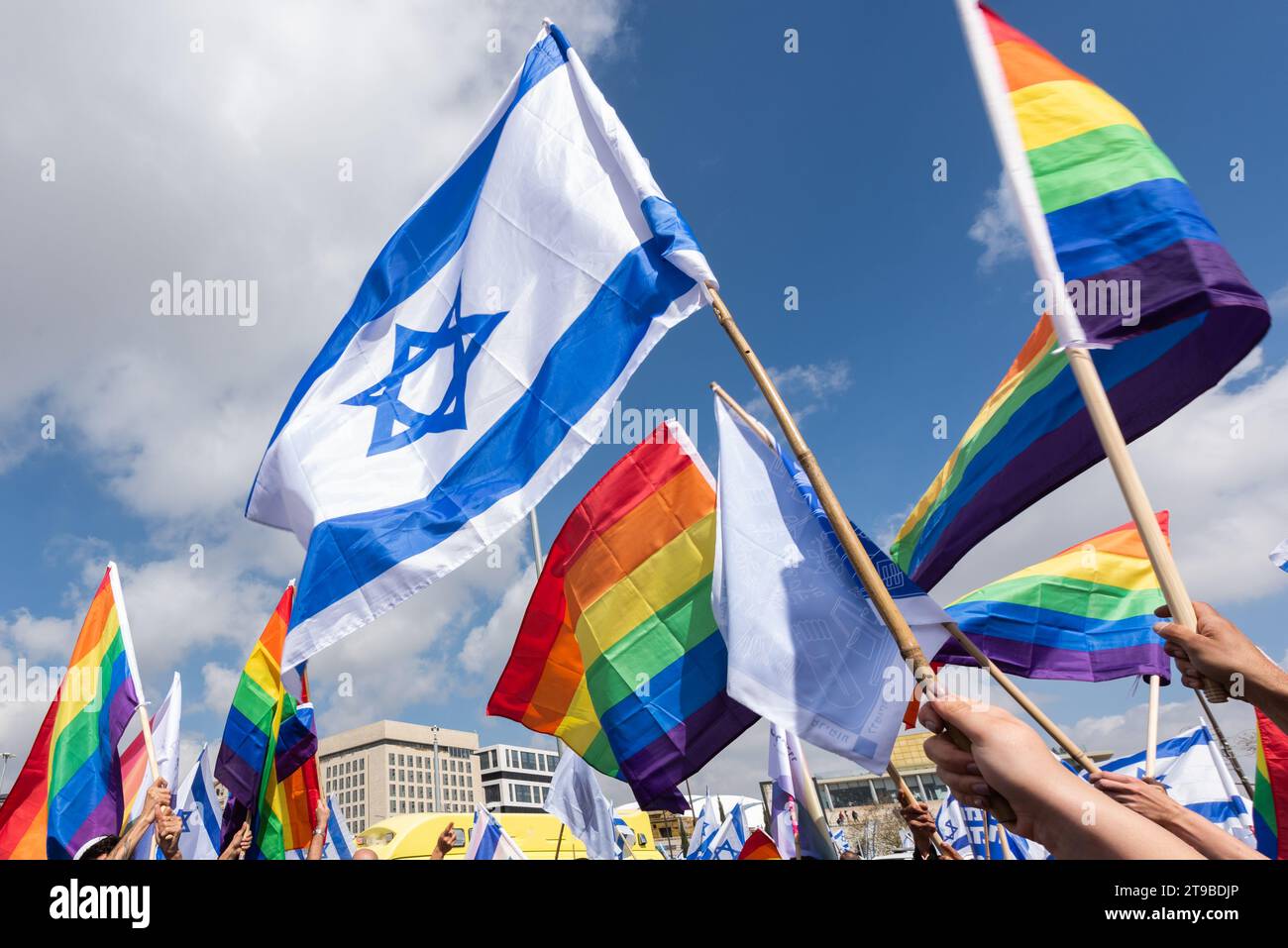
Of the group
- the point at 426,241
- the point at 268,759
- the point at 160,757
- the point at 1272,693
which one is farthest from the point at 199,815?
the point at 1272,693

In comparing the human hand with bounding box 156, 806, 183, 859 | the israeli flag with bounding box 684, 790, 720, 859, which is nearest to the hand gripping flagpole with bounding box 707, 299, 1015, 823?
the human hand with bounding box 156, 806, 183, 859

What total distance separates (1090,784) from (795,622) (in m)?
3.74

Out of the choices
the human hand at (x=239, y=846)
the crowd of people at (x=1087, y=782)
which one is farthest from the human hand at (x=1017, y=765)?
the human hand at (x=239, y=846)

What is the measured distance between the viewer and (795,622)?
5.63 meters

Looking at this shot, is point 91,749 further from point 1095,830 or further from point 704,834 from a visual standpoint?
point 704,834

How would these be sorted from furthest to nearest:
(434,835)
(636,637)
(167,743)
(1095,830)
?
1. (434,835)
2. (167,743)
3. (636,637)
4. (1095,830)

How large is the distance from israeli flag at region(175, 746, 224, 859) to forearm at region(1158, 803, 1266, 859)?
13990mm

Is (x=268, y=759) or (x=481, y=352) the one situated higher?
(x=481, y=352)

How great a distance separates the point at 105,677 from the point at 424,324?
5678 mm

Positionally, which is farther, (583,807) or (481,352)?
(583,807)

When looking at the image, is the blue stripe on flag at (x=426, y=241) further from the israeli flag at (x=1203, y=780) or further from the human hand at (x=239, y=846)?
the israeli flag at (x=1203, y=780)

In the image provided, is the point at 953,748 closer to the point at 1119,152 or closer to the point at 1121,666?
the point at 1119,152

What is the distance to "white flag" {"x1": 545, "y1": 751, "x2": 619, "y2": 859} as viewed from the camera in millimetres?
10820
